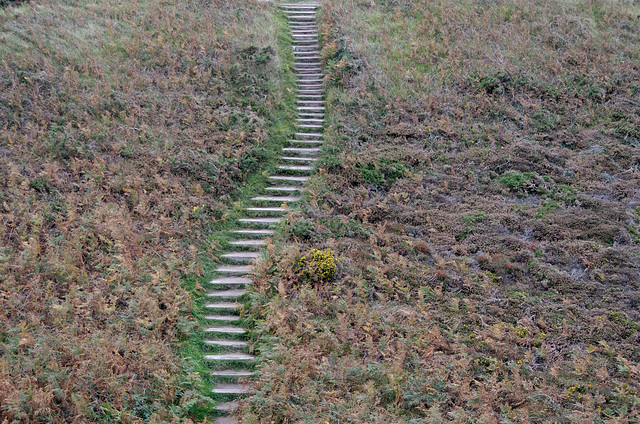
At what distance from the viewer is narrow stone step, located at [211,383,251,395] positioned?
8486 millimetres

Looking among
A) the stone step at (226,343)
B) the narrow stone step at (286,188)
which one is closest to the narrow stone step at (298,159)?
the narrow stone step at (286,188)

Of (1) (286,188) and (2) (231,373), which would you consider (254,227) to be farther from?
(2) (231,373)

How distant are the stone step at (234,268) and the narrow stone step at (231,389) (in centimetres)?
314

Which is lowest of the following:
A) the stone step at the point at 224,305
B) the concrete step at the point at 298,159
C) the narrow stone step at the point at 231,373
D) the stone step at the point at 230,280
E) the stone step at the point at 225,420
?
the stone step at the point at 225,420

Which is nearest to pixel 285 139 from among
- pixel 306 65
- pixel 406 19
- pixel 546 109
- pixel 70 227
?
pixel 306 65

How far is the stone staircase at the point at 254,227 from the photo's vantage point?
9008mm

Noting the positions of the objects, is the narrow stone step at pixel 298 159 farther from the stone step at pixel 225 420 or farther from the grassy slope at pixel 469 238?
the stone step at pixel 225 420

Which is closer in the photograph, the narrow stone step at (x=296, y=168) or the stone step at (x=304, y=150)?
the narrow stone step at (x=296, y=168)

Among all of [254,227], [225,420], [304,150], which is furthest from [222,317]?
[304,150]

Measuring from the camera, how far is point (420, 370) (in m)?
8.13

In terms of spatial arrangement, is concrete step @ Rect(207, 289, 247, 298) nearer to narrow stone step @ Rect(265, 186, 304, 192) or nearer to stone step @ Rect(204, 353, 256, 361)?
stone step @ Rect(204, 353, 256, 361)

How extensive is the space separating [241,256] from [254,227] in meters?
1.21

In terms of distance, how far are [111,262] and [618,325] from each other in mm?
11289

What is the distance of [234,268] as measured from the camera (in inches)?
448
